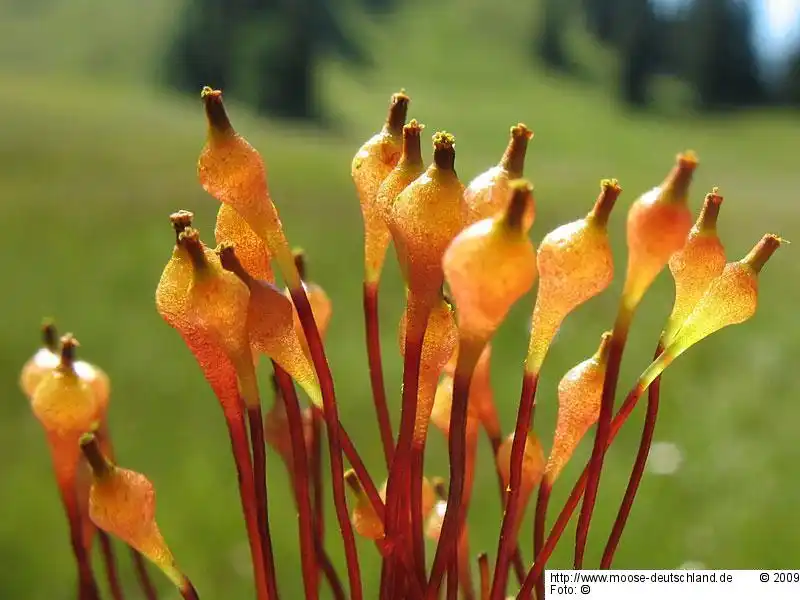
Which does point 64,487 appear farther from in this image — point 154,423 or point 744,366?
point 744,366

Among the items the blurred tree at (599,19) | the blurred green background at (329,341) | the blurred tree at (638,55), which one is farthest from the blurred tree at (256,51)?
the blurred tree at (638,55)

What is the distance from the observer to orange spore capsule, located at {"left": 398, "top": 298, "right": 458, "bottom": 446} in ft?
0.49

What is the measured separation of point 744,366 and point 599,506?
38 centimetres

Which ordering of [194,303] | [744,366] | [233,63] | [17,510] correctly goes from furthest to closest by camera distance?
[233,63] → [744,366] → [17,510] → [194,303]

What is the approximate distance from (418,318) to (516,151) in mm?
32

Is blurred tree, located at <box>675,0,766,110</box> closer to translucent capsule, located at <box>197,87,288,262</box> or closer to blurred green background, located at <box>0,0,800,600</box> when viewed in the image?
blurred green background, located at <box>0,0,800,600</box>

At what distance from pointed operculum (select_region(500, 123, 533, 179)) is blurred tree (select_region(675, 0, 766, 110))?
352 cm

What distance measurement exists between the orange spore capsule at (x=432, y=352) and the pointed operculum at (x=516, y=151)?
27 mm

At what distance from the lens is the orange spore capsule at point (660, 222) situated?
0.40 ft

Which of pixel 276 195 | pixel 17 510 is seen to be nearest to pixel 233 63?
pixel 276 195

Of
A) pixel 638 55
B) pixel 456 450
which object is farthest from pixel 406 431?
pixel 638 55

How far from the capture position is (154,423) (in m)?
0.80

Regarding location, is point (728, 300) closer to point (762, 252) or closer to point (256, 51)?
point (762, 252)

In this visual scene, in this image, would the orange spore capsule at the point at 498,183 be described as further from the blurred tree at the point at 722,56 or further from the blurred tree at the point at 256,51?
the blurred tree at the point at 722,56
